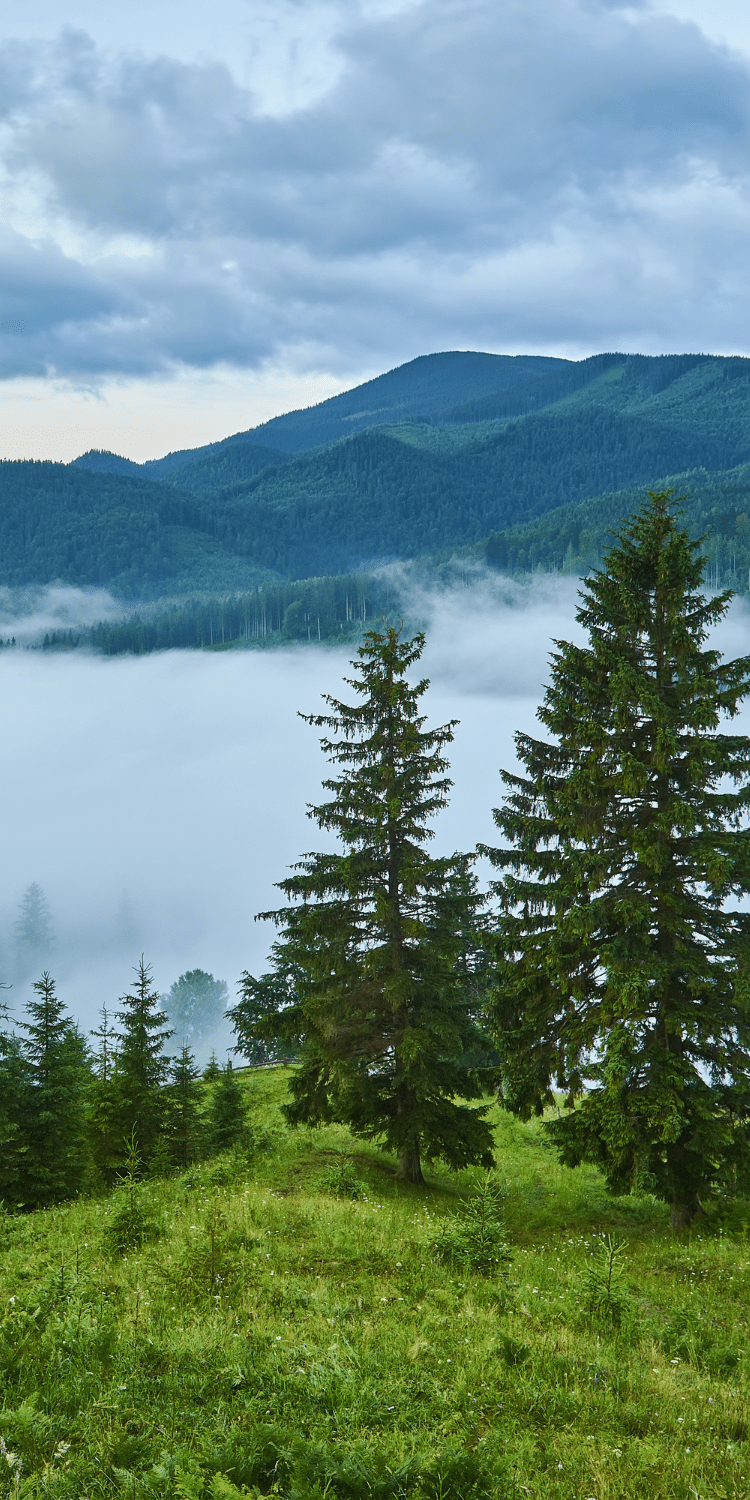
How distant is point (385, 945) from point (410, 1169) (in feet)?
16.1

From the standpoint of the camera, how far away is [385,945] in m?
18.0

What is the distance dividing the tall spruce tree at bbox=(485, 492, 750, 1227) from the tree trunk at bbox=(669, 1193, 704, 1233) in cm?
5

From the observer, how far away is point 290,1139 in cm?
2131

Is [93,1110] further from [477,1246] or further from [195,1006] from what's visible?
[195,1006]

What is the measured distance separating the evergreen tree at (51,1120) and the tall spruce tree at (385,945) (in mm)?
4450

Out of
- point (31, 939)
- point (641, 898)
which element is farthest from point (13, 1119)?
point (31, 939)

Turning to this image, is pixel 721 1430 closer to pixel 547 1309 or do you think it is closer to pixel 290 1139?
pixel 547 1309

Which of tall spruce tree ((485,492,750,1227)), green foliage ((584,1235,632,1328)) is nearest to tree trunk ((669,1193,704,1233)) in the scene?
tall spruce tree ((485,492,750,1227))

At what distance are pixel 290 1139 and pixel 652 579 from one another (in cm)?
1583

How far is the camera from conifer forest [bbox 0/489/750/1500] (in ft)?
22.4

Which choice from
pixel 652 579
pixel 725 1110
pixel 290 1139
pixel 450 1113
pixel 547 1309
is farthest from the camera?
pixel 290 1139

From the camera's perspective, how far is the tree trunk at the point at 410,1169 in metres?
18.2

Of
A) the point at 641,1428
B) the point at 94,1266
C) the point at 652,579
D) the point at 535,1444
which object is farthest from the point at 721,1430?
the point at 652,579

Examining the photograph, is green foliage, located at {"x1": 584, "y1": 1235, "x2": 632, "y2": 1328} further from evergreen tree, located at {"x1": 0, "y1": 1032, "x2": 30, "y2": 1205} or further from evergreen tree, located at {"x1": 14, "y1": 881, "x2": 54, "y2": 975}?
evergreen tree, located at {"x1": 14, "y1": 881, "x2": 54, "y2": 975}
